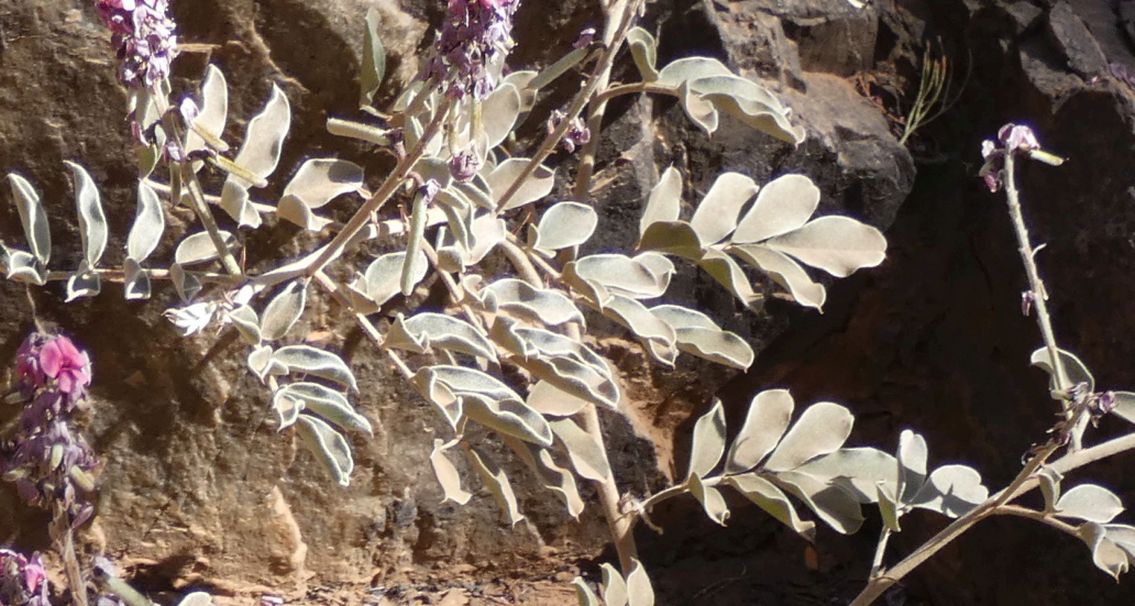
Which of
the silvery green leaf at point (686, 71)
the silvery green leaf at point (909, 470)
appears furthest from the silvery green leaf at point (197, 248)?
the silvery green leaf at point (909, 470)

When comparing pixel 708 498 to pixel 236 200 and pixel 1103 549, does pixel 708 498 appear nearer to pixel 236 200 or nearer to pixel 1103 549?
pixel 1103 549

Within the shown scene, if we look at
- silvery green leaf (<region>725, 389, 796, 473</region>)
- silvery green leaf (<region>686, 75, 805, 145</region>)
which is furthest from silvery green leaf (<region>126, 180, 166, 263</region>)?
silvery green leaf (<region>725, 389, 796, 473</region>)

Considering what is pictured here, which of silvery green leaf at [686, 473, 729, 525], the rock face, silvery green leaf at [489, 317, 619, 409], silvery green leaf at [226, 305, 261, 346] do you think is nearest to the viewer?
silvery green leaf at [226, 305, 261, 346]

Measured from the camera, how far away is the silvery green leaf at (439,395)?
1112 mm

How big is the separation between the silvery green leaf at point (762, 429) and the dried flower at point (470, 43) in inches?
23.7

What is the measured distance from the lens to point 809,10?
1691 mm

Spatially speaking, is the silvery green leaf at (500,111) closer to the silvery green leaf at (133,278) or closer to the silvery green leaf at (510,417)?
the silvery green leaf at (510,417)

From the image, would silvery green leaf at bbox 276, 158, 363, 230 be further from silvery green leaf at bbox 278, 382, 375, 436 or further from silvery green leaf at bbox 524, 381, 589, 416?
silvery green leaf at bbox 524, 381, 589, 416

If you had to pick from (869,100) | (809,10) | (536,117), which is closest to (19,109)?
(536,117)

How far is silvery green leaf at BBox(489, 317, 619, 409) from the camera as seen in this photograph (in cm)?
115

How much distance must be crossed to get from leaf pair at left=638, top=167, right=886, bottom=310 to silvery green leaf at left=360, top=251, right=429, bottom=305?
287 millimetres

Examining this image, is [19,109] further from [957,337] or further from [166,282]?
[957,337]

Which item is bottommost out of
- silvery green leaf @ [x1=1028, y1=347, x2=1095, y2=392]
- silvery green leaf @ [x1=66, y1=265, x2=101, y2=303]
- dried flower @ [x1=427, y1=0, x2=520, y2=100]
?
silvery green leaf @ [x1=1028, y1=347, x2=1095, y2=392]

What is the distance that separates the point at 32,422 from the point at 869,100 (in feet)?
4.43
